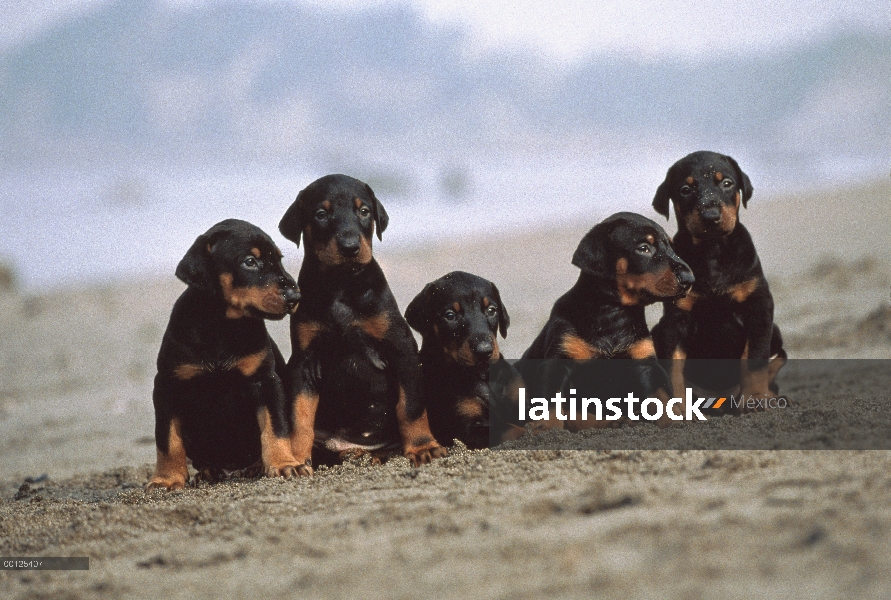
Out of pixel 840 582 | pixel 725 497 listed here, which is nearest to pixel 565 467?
pixel 725 497

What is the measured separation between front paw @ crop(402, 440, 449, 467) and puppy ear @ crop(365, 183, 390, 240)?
1264 mm

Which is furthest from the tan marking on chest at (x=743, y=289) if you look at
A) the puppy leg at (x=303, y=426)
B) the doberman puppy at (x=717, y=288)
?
the puppy leg at (x=303, y=426)

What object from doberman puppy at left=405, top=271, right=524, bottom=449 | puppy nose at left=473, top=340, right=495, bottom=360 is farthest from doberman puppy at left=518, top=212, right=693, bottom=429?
puppy nose at left=473, top=340, right=495, bottom=360

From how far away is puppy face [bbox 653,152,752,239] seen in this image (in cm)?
581

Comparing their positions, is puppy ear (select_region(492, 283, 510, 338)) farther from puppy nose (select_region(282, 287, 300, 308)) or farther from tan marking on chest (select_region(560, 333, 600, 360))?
puppy nose (select_region(282, 287, 300, 308))

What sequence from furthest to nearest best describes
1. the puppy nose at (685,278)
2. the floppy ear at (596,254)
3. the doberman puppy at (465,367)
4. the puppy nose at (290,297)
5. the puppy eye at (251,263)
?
1. the floppy ear at (596,254)
2. the doberman puppy at (465,367)
3. the puppy nose at (685,278)
4. the puppy eye at (251,263)
5. the puppy nose at (290,297)

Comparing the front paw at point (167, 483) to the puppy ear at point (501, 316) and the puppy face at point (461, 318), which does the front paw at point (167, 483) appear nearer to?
the puppy face at point (461, 318)

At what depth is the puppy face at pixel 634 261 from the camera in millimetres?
5531

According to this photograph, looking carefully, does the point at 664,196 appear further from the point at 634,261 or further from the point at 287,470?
the point at 287,470

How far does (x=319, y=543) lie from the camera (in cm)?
331

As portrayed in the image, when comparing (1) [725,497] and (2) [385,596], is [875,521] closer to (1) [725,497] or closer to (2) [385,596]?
(1) [725,497]

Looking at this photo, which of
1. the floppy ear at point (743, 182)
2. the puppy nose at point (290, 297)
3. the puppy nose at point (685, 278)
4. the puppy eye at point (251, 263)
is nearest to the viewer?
the puppy nose at point (290, 297)

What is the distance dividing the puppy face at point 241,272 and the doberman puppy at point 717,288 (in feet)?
7.85

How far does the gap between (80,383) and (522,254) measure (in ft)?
31.9
